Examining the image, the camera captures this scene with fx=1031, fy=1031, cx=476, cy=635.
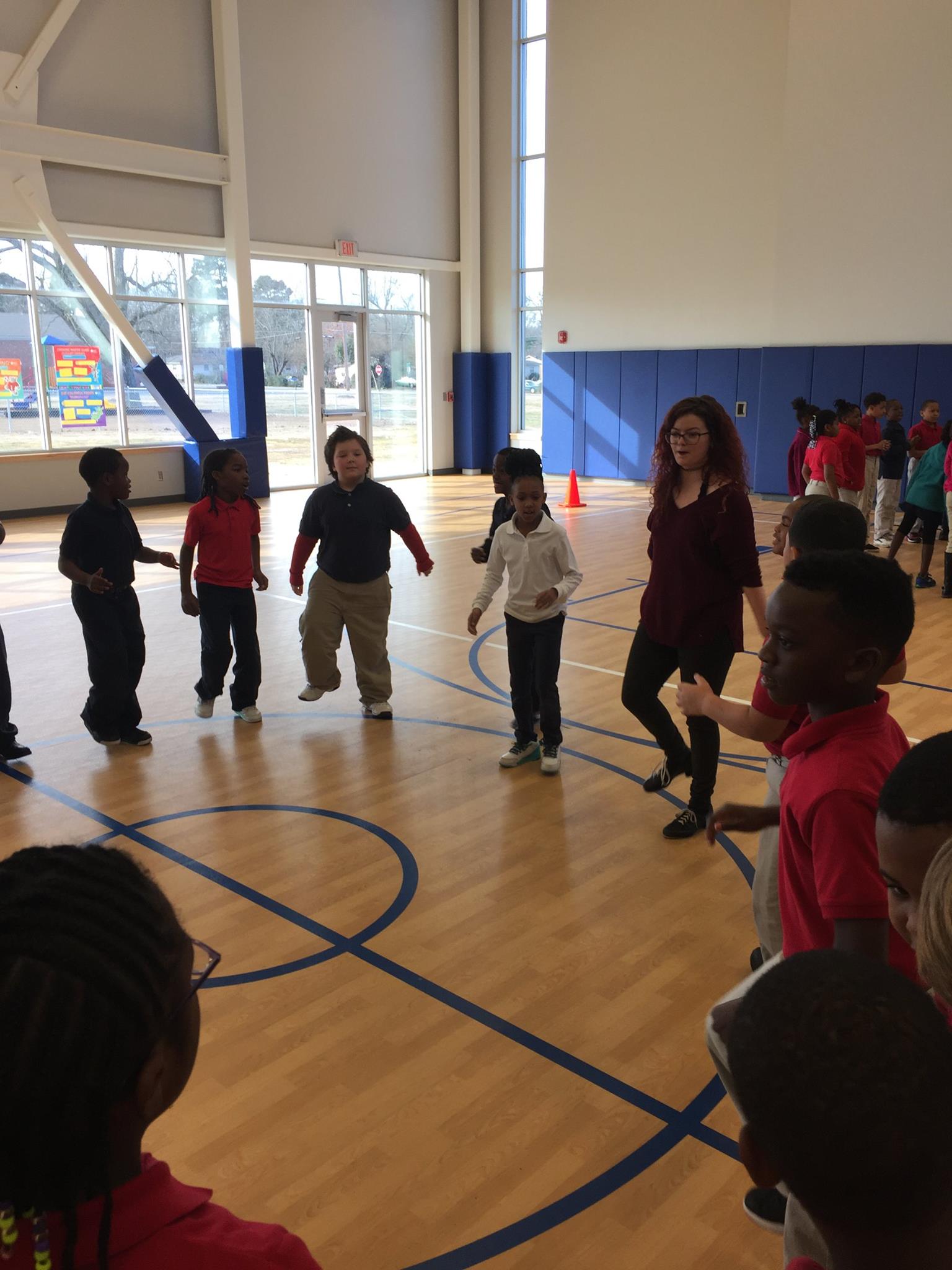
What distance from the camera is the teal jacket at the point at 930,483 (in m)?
8.95

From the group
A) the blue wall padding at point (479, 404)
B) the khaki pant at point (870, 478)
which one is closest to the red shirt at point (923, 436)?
the khaki pant at point (870, 478)

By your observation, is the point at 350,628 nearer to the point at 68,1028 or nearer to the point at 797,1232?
the point at 797,1232

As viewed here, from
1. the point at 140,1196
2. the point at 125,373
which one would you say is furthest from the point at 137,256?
the point at 140,1196

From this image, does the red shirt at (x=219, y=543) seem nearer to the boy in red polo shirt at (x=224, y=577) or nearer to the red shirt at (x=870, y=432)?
the boy in red polo shirt at (x=224, y=577)

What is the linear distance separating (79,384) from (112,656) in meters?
10.5

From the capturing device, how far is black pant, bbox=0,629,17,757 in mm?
5008

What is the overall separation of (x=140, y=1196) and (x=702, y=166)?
16.9 metres

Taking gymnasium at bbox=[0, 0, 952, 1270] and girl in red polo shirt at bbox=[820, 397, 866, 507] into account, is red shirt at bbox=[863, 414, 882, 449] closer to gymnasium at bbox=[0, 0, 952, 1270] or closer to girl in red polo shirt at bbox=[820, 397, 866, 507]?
gymnasium at bbox=[0, 0, 952, 1270]

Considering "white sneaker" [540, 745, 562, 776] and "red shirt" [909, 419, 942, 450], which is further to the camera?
"red shirt" [909, 419, 942, 450]

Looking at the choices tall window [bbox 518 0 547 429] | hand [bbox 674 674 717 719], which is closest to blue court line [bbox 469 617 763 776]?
hand [bbox 674 674 717 719]

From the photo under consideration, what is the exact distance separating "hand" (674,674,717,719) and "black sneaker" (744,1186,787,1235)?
959 mm

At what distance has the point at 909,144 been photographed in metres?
13.4

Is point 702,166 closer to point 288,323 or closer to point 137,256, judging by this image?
point 288,323

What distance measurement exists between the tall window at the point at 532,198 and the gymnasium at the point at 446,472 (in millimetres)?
75
